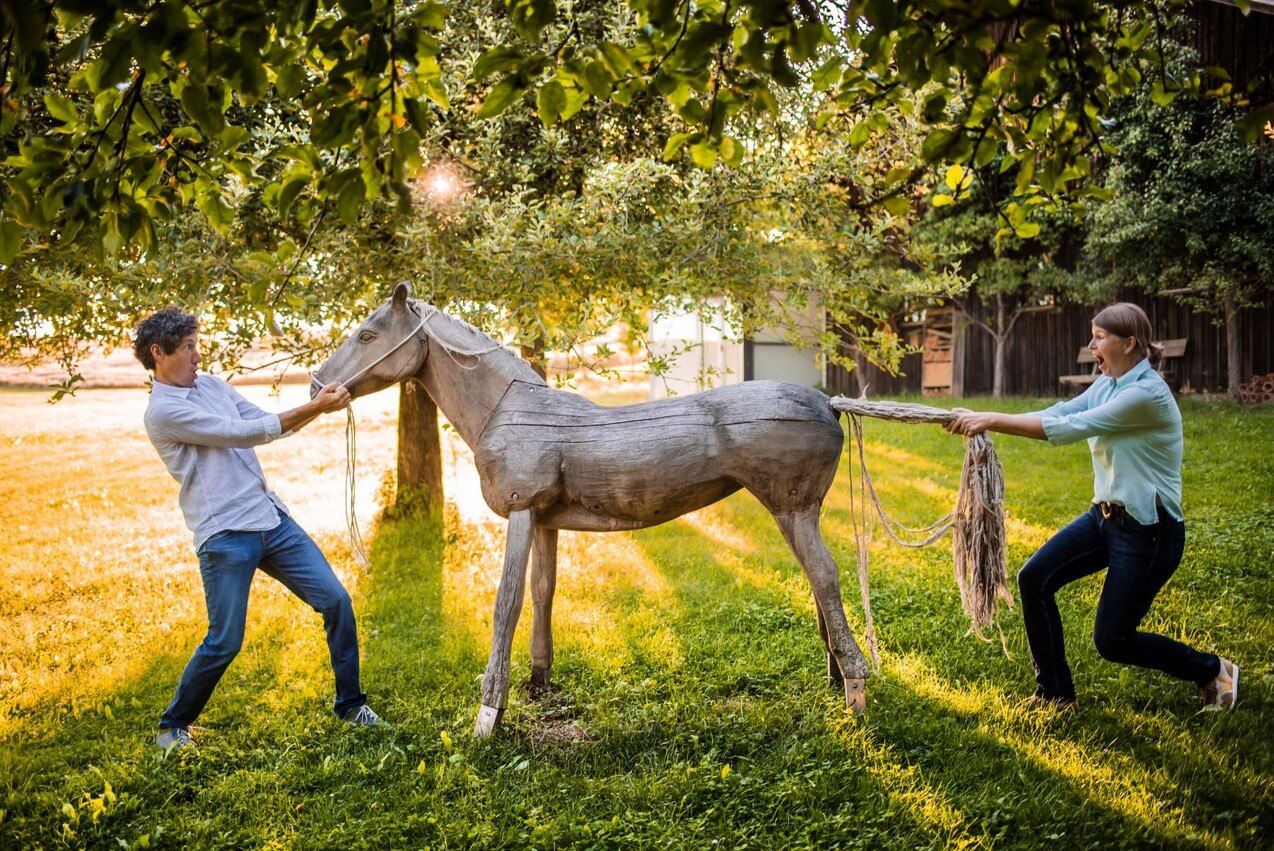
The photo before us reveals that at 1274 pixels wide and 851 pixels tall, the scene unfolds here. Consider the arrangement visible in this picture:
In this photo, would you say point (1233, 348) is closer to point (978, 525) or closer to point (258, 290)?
point (978, 525)

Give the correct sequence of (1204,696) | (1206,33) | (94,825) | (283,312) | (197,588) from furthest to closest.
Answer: (1206,33) < (197,588) < (283,312) < (1204,696) < (94,825)

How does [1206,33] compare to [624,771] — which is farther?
[1206,33]

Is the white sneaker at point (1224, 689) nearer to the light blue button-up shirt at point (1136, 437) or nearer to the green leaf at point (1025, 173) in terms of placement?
the light blue button-up shirt at point (1136, 437)

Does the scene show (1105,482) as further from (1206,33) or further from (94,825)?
(1206,33)

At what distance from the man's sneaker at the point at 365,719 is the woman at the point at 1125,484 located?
11.4ft

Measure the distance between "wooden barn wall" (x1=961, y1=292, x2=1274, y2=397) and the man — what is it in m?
14.1

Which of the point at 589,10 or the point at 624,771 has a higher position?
the point at 589,10

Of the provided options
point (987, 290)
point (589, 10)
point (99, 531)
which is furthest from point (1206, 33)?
point (99, 531)

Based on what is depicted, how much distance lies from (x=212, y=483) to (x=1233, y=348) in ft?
48.9

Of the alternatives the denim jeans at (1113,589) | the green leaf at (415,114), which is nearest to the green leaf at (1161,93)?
the denim jeans at (1113,589)

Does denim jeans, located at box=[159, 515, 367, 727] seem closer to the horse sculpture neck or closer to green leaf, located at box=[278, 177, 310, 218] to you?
the horse sculpture neck

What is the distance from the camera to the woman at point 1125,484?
12.5 ft

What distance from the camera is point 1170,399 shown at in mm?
3801

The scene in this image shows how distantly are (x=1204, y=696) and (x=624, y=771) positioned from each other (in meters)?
3.19
